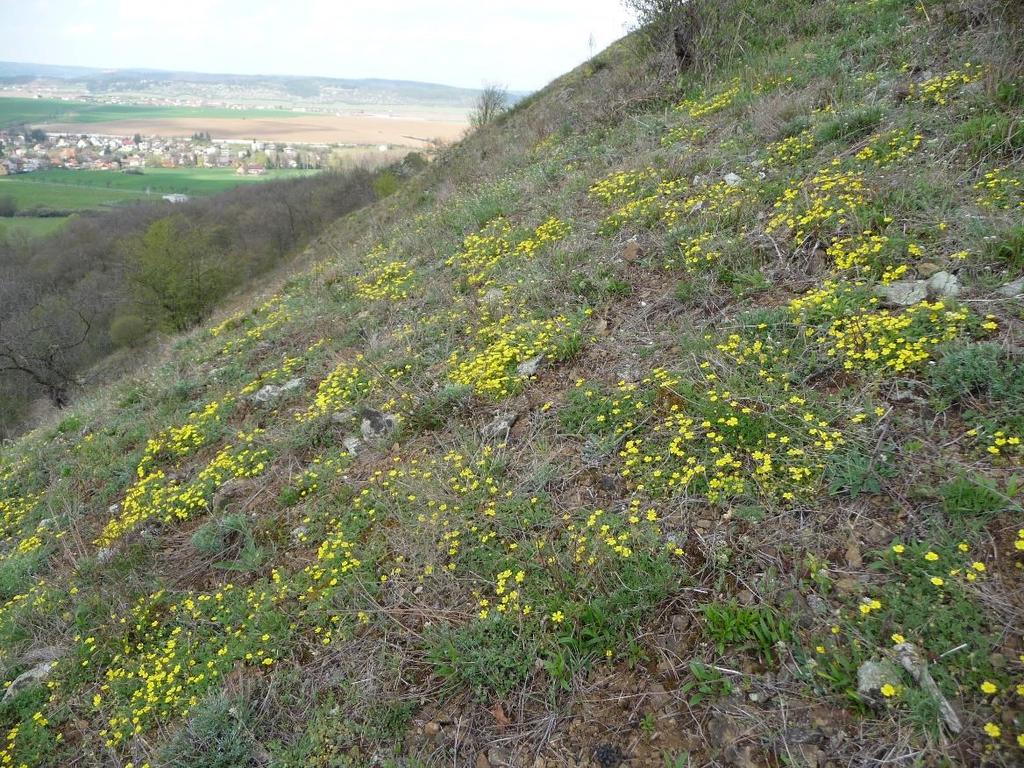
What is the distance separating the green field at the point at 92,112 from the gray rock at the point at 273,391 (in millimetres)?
118275

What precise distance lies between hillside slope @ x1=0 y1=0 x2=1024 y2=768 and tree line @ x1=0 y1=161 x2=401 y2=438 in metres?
22.4

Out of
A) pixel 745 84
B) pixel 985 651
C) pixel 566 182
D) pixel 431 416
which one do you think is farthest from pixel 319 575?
pixel 745 84

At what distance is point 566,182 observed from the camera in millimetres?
8188

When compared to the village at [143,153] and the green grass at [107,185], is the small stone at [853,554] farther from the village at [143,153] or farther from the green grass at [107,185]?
the village at [143,153]

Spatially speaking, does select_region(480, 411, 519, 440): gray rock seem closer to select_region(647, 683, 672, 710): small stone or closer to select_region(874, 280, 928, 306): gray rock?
select_region(647, 683, 672, 710): small stone

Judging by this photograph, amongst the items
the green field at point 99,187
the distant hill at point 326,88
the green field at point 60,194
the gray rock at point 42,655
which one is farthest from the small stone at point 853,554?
the distant hill at point 326,88

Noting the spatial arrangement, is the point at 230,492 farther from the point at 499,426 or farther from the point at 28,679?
the point at 499,426

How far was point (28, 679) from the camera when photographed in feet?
12.8

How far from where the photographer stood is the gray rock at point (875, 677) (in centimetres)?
226

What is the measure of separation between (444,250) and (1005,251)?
603 centimetres

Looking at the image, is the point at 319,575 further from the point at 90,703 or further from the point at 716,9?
the point at 716,9

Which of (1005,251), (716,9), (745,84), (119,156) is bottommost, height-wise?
(119,156)

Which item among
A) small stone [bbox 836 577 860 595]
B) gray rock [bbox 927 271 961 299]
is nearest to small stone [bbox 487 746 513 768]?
small stone [bbox 836 577 860 595]

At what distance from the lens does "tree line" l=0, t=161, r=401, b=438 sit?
2423 centimetres
